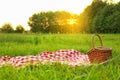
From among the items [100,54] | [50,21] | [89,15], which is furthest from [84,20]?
[100,54]

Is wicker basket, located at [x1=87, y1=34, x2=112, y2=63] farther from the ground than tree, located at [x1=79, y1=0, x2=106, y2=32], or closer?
closer

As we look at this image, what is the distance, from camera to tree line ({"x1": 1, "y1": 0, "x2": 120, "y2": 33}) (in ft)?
125

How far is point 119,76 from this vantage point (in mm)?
4145

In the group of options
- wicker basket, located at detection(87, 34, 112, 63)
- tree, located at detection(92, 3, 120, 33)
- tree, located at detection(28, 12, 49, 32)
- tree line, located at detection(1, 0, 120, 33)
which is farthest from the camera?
tree, located at detection(28, 12, 49, 32)

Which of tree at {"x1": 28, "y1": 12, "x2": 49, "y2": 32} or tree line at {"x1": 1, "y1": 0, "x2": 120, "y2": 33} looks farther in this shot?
tree at {"x1": 28, "y1": 12, "x2": 49, "y2": 32}

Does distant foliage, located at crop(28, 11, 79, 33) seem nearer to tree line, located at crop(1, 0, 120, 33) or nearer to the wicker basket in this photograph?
tree line, located at crop(1, 0, 120, 33)

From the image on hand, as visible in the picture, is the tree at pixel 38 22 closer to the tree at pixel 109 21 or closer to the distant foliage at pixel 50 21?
the distant foliage at pixel 50 21

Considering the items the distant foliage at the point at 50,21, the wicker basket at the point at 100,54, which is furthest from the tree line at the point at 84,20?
the wicker basket at the point at 100,54

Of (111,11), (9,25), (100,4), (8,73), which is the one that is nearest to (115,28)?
(111,11)

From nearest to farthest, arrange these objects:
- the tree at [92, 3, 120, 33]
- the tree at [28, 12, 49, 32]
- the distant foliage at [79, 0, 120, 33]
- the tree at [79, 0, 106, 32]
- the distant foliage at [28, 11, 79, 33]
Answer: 1. the tree at [92, 3, 120, 33]
2. the distant foliage at [79, 0, 120, 33]
3. the tree at [79, 0, 106, 32]
4. the distant foliage at [28, 11, 79, 33]
5. the tree at [28, 12, 49, 32]

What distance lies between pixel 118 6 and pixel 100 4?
10358 mm

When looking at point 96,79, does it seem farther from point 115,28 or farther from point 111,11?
point 111,11

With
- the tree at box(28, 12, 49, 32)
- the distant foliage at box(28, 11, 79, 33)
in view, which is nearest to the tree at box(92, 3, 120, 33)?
the distant foliage at box(28, 11, 79, 33)

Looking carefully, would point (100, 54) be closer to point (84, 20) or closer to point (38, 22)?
point (84, 20)
